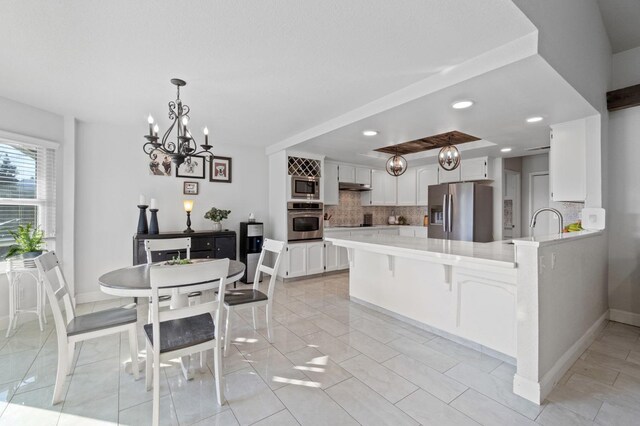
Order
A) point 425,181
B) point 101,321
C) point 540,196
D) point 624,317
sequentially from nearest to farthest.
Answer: point 101,321 → point 624,317 → point 540,196 → point 425,181

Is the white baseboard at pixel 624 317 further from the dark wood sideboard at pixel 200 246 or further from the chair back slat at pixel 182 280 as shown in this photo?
the dark wood sideboard at pixel 200 246

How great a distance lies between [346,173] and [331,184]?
1.47ft

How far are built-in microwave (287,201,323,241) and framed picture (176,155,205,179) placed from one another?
1.50m

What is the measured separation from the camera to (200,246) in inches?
167

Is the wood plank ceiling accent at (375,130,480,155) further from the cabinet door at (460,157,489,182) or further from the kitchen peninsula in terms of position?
the kitchen peninsula

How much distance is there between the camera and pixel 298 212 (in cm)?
508

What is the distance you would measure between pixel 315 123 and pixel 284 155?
124cm

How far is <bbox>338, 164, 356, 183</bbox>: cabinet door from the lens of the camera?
230 inches

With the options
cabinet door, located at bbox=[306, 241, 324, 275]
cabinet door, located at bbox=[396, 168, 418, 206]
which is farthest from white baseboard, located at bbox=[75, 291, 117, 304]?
cabinet door, located at bbox=[396, 168, 418, 206]

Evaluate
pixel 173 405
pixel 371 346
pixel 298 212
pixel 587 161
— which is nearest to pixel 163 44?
pixel 173 405

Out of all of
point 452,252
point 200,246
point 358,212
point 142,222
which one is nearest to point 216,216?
point 200,246

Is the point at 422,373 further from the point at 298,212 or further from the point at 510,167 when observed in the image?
the point at 510,167

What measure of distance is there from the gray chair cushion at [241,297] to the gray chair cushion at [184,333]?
0.38 metres

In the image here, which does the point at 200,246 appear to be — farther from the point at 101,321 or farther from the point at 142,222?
the point at 101,321
